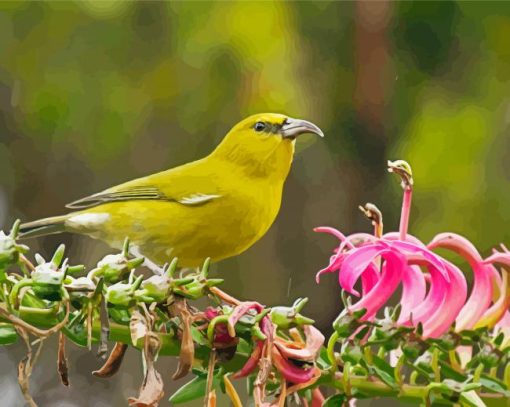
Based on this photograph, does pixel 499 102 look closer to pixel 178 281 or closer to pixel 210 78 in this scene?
pixel 210 78

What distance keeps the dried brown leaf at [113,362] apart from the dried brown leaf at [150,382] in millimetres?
29

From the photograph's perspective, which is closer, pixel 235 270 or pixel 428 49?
pixel 235 270

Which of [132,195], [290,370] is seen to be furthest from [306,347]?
[132,195]

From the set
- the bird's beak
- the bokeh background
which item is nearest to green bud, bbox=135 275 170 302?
the bird's beak

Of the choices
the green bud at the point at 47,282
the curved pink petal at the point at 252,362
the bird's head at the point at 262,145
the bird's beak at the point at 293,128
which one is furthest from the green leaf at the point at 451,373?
the bird's head at the point at 262,145

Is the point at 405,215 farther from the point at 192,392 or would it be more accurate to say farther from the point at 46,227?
the point at 46,227

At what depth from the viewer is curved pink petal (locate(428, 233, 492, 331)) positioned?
2.38ft

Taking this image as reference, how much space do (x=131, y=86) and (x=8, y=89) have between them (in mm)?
386

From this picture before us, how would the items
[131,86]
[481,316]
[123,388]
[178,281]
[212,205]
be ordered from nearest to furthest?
[178,281], [481,316], [212,205], [123,388], [131,86]

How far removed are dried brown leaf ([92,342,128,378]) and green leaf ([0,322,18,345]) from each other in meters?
0.06

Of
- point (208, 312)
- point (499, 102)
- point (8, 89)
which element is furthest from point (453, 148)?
point (208, 312)

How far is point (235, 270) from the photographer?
3266 mm

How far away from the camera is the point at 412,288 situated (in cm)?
74

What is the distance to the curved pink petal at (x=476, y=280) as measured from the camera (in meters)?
A: 0.72
